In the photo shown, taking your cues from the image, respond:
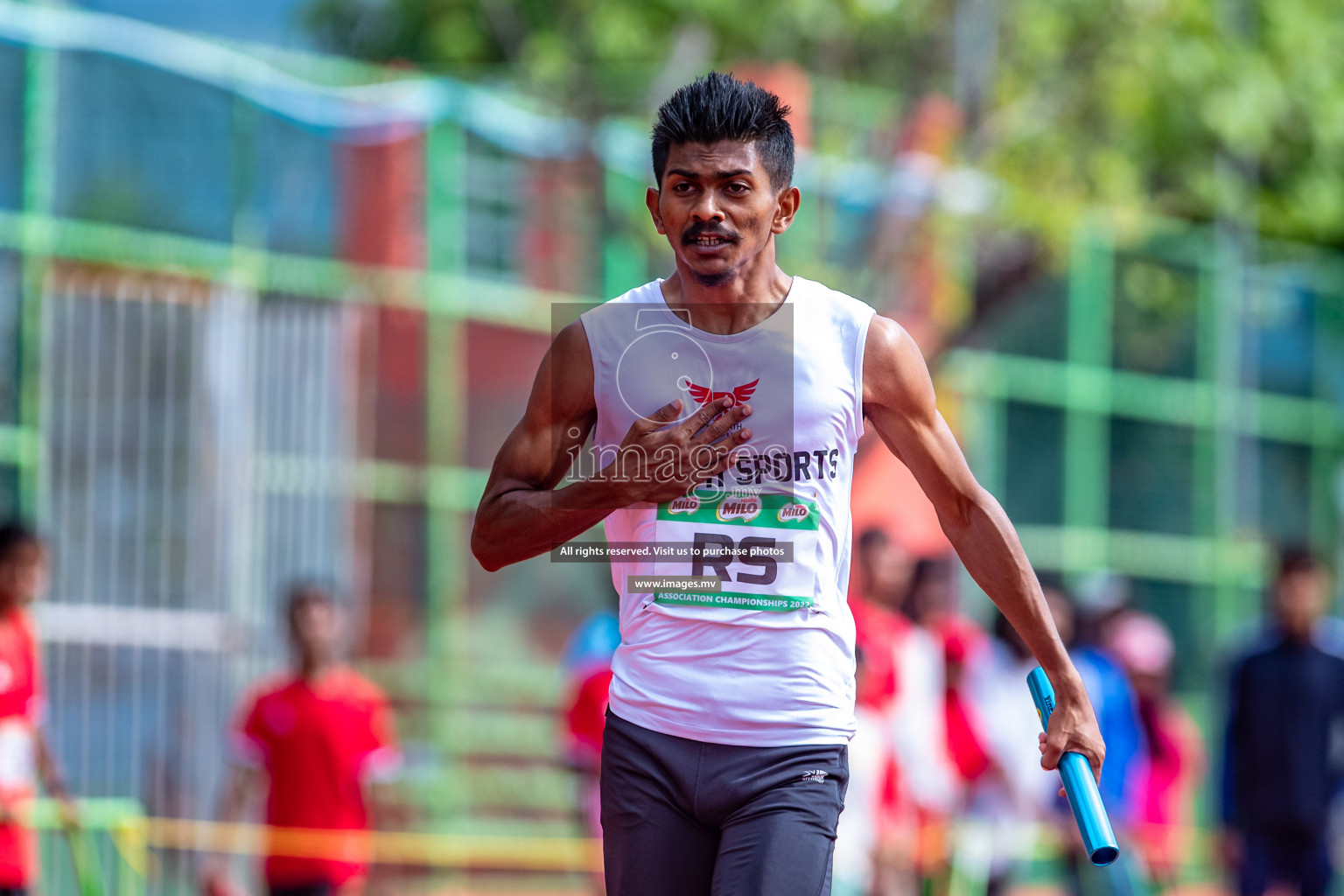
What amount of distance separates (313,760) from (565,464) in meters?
5.11

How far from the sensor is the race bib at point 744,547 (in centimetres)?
383

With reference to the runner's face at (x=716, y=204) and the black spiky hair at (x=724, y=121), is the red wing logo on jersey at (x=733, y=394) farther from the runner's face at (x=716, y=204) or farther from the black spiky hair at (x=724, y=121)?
the black spiky hair at (x=724, y=121)

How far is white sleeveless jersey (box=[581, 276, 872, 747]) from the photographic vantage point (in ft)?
12.5

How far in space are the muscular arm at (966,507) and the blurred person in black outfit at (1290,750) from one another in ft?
18.9

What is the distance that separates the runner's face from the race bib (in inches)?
20.0

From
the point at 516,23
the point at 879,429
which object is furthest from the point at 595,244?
the point at 879,429

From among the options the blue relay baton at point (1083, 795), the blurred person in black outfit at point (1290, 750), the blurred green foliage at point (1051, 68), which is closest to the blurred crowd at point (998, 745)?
the blurred person in black outfit at point (1290, 750)

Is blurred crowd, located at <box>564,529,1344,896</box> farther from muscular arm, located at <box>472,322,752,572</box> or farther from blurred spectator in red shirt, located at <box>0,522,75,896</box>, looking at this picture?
muscular arm, located at <box>472,322,752,572</box>

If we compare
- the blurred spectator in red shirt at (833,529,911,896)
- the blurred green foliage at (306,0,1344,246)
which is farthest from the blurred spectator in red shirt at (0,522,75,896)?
the blurred green foliage at (306,0,1344,246)

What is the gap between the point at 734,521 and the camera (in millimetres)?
3857

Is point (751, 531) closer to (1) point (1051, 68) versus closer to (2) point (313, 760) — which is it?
(2) point (313, 760)

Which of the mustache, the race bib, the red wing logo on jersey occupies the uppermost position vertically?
the mustache

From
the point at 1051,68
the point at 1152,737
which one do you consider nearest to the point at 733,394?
the point at 1152,737

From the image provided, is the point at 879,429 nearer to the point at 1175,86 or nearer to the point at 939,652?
the point at 939,652
